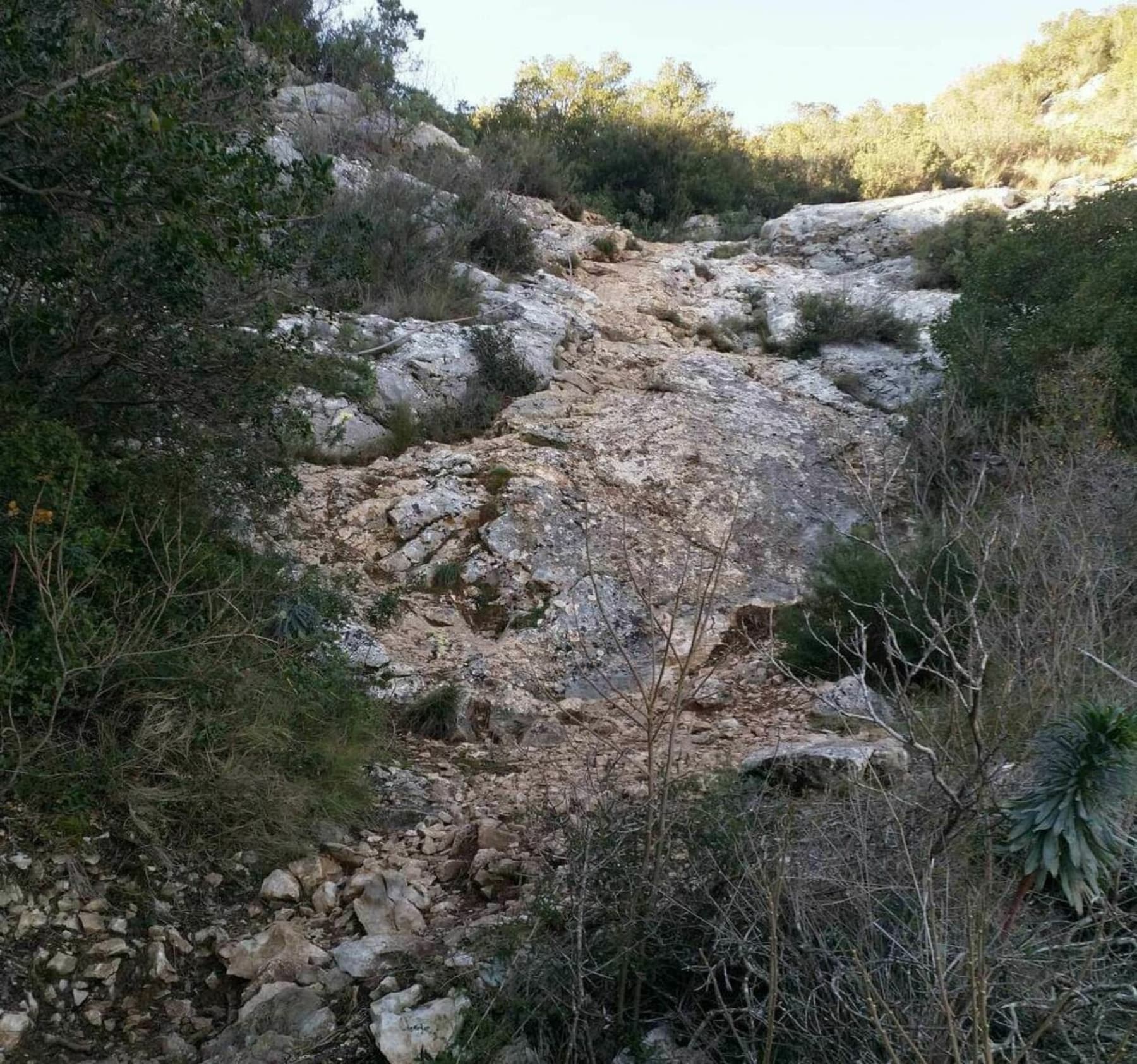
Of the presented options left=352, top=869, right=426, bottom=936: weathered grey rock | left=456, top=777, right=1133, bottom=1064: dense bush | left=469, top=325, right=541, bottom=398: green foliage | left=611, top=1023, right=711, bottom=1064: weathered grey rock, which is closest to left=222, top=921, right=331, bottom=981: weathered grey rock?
left=352, top=869, right=426, bottom=936: weathered grey rock

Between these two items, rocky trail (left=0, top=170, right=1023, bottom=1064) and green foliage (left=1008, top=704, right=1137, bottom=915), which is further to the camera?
rocky trail (left=0, top=170, right=1023, bottom=1064)

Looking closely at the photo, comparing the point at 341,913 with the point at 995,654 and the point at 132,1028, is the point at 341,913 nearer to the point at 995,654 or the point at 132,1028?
the point at 132,1028

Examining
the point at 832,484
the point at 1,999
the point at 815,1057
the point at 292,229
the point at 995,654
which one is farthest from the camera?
the point at 832,484

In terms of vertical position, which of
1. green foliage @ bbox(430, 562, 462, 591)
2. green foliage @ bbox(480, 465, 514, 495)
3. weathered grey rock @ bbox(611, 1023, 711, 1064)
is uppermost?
green foliage @ bbox(480, 465, 514, 495)

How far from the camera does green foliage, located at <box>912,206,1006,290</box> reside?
10.7 m

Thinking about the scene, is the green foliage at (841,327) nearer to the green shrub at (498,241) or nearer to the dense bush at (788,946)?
the green shrub at (498,241)

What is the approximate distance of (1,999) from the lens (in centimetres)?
238

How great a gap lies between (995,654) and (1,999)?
12.2 ft

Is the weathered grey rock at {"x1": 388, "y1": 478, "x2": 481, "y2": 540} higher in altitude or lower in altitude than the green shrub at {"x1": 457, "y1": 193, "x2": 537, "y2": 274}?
lower

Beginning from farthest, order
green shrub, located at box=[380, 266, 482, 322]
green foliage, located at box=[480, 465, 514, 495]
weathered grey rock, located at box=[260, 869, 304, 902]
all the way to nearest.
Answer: green shrub, located at box=[380, 266, 482, 322], green foliage, located at box=[480, 465, 514, 495], weathered grey rock, located at box=[260, 869, 304, 902]

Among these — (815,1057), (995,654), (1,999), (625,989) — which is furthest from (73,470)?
(995,654)

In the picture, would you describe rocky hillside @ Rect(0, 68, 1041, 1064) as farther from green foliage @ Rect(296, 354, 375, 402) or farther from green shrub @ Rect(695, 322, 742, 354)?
green foliage @ Rect(296, 354, 375, 402)

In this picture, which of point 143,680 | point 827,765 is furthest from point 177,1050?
point 827,765

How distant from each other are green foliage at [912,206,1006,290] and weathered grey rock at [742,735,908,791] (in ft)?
28.7
